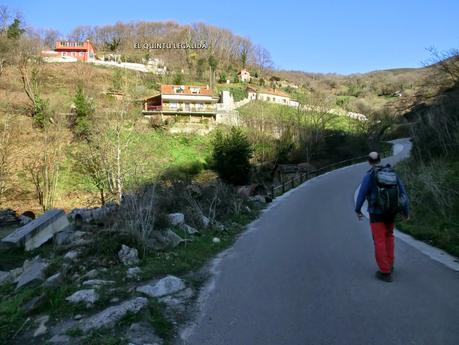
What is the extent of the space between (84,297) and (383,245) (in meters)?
4.16

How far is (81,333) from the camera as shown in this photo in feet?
14.0

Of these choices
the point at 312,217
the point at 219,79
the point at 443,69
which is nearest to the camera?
the point at 312,217

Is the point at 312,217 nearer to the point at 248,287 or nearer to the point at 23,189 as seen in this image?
the point at 248,287

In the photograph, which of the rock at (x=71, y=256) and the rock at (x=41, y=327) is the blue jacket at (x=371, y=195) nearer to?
the rock at (x=41, y=327)

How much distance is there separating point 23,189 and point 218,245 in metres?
28.4

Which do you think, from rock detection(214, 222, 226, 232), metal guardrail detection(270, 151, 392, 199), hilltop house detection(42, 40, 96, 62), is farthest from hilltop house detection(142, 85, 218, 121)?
rock detection(214, 222, 226, 232)

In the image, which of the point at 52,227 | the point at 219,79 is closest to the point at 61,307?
the point at 52,227

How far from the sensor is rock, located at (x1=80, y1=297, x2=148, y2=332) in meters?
4.39

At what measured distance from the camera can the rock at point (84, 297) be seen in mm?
5074

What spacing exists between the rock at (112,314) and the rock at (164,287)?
0.46m

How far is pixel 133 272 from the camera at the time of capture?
20.4 feet

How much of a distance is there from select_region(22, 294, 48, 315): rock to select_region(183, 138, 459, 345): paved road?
2.00 m

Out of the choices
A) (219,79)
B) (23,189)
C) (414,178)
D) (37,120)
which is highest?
(219,79)

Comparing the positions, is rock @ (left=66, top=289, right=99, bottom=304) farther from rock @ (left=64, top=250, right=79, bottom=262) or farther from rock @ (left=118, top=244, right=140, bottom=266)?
rock @ (left=64, top=250, right=79, bottom=262)
